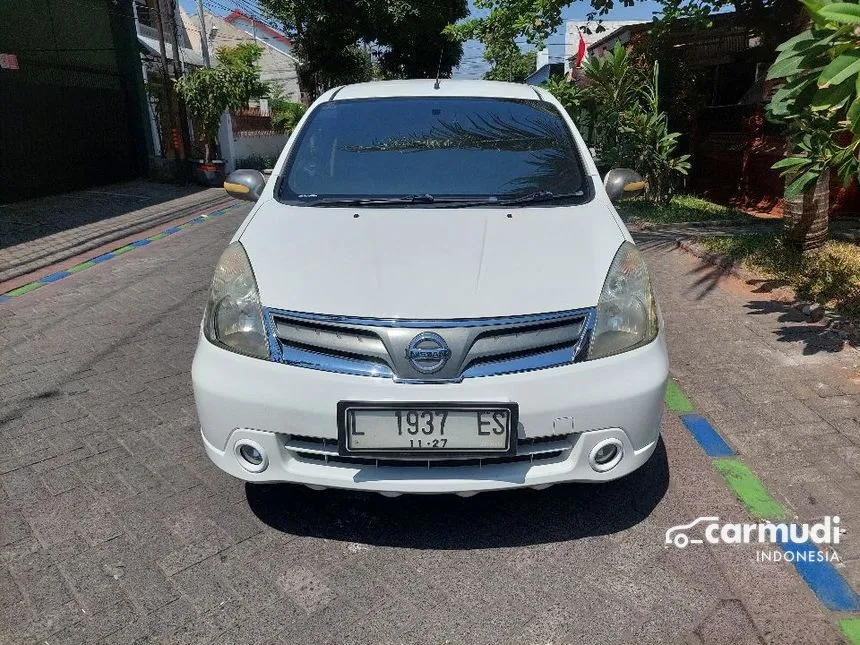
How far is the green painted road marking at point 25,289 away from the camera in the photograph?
20.6 ft

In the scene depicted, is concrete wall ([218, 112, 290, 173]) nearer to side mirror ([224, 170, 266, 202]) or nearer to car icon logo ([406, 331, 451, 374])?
side mirror ([224, 170, 266, 202])

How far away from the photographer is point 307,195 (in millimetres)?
3090

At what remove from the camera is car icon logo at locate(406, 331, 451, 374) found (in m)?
2.16

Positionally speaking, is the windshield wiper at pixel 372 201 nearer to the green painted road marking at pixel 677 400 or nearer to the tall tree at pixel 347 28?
the green painted road marking at pixel 677 400

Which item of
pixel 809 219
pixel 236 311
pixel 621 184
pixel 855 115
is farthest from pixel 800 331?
pixel 236 311

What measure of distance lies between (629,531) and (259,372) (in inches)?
60.9

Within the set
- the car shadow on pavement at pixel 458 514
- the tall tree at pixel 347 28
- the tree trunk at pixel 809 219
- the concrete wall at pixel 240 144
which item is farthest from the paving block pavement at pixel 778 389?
the tall tree at pixel 347 28

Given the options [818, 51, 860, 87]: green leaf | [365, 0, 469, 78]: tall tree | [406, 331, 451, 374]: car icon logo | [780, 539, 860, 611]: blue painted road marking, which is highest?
[365, 0, 469, 78]: tall tree

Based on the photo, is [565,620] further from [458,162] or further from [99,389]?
[99,389]

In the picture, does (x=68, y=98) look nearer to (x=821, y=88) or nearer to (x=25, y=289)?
(x=25, y=289)

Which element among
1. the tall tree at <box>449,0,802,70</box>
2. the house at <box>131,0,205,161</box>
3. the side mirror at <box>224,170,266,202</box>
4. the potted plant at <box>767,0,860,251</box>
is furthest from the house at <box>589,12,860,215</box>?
the house at <box>131,0,205,161</box>

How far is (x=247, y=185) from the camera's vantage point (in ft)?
11.5

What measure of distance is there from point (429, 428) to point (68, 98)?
13.5 meters

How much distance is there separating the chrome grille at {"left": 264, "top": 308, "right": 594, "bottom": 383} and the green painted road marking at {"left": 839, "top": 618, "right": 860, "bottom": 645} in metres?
1.18
